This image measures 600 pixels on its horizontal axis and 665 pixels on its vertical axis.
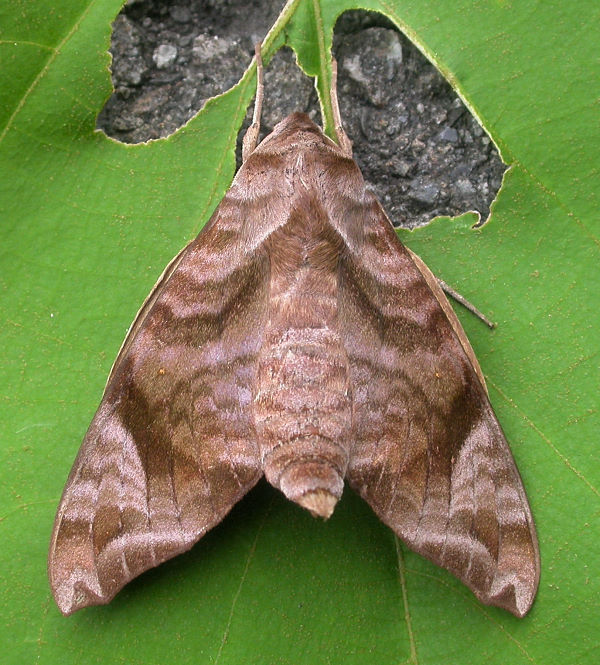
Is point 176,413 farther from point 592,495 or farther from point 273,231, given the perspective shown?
point 592,495

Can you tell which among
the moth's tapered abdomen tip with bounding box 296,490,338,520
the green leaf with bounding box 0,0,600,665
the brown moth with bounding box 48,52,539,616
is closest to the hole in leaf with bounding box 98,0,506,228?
the green leaf with bounding box 0,0,600,665

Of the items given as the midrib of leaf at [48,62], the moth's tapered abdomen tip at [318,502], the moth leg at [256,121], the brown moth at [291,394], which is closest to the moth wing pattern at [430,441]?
the brown moth at [291,394]

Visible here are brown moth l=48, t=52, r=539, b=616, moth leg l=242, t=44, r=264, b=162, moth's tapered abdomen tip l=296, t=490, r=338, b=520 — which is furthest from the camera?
moth leg l=242, t=44, r=264, b=162

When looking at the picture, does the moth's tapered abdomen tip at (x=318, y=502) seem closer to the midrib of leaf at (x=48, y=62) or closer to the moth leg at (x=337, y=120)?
the moth leg at (x=337, y=120)

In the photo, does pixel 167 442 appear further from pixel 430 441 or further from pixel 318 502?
pixel 430 441

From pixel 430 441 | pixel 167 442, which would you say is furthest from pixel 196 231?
pixel 430 441

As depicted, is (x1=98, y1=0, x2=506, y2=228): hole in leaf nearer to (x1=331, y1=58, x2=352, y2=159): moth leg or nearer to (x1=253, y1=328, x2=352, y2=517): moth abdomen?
(x1=331, y1=58, x2=352, y2=159): moth leg

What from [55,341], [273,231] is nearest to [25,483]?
[55,341]
